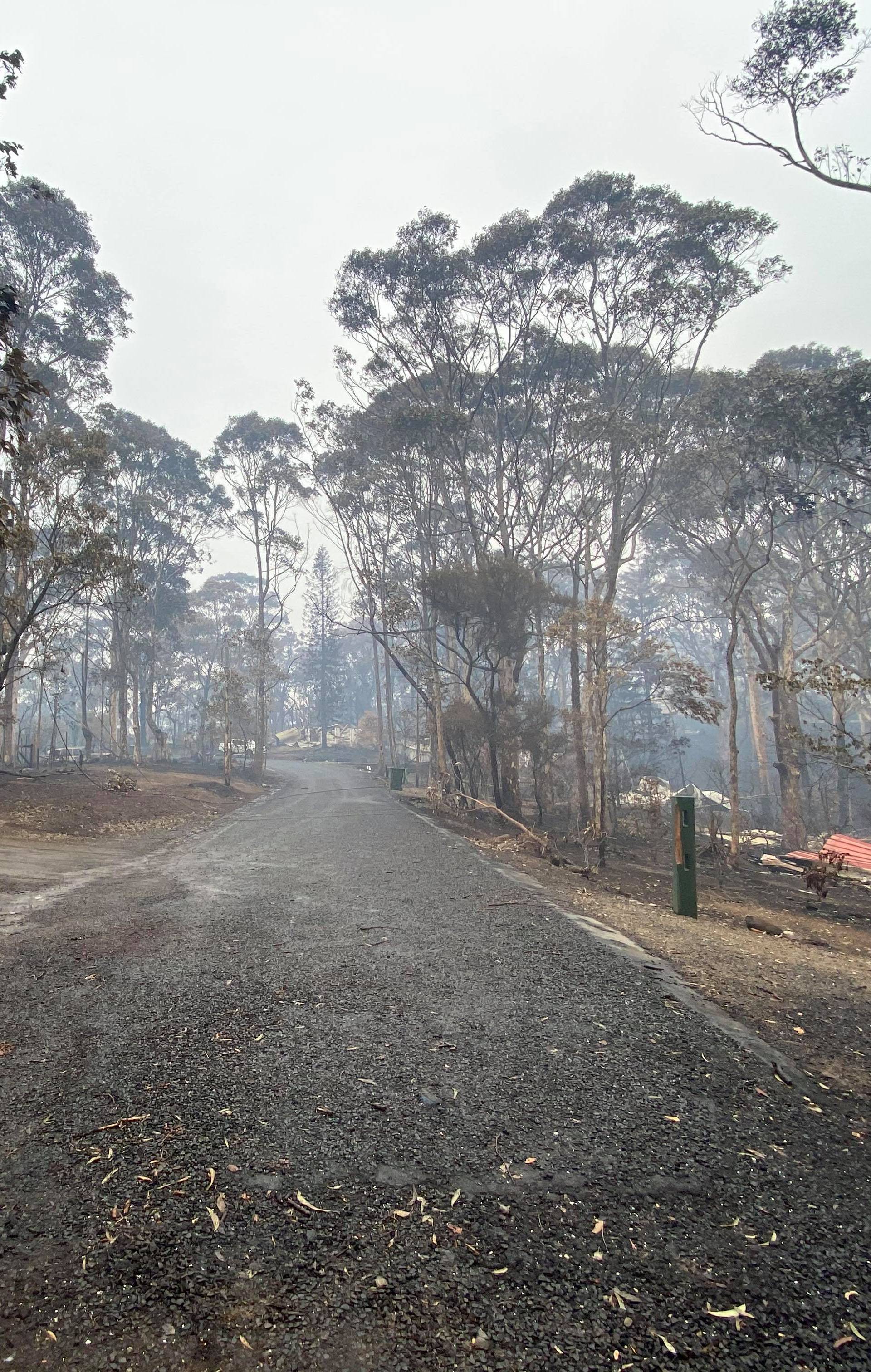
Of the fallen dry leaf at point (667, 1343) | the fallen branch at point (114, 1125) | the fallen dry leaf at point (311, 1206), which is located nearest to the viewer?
the fallen dry leaf at point (667, 1343)

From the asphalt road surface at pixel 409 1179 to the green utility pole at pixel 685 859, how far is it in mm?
2556

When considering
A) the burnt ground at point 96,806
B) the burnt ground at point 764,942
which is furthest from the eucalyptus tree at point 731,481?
the burnt ground at point 96,806

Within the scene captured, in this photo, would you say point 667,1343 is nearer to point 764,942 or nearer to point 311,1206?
point 311,1206

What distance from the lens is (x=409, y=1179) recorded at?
2.05 m

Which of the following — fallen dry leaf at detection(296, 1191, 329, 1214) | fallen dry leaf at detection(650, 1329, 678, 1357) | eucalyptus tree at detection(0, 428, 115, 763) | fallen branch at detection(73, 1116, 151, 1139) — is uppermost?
eucalyptus tree at detection(0, 428, 115, 763)

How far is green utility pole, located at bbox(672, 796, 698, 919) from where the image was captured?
639 centimetres

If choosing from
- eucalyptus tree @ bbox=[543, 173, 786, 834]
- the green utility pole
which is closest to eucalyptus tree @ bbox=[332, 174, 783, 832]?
eucalyptus tree @ bbox=[543, 173, 786, 834]

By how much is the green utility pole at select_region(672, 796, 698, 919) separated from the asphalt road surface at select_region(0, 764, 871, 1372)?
2.56m

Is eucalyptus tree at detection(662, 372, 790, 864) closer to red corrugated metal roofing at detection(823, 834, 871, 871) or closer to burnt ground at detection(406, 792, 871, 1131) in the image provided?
red corrugated metal roofing at detection(823, 834, 871, 871)

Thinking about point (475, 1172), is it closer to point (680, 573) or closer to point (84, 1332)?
point (84, 1332)

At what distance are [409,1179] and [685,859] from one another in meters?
5.43

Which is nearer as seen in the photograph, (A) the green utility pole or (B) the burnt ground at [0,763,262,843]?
(A) the green utility pole

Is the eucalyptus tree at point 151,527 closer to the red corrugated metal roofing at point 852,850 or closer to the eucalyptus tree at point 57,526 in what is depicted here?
the eucalyptus tree at point 57,526

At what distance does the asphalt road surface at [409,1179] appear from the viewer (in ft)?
4.96
